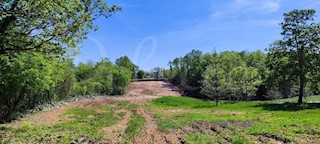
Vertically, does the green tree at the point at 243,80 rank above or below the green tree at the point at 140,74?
below

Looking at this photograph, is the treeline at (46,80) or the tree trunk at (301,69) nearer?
the treeline at (46,80)

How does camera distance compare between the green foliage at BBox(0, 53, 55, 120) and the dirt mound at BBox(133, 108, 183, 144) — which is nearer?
the dirt mound at BBox(133, 108, 183, 144)

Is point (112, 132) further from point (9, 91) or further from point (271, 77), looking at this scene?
point (271, 77)

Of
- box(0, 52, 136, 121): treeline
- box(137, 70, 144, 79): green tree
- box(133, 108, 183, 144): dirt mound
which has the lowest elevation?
box(133, 108, 183, 144): dirt mound

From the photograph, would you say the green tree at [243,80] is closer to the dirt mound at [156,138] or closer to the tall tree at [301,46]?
the tall tree at [301,46]

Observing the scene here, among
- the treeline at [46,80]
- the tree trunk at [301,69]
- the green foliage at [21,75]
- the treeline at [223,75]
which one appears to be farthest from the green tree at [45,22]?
the treeline at [223,75]

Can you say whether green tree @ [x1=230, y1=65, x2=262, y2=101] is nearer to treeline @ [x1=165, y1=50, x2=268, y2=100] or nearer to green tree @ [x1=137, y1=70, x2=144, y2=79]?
treeline @ [x1=165, y1=50, x2=268, y2=100]

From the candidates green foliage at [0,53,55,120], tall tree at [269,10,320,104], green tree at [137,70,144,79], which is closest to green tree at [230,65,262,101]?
tall tree at [269,10,320,104]

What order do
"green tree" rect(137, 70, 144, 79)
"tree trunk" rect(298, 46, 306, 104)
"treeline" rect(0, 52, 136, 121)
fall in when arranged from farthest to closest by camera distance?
"green tree" rect(137, 70, 144, 79) → "tree trunk" rect(298, 46, 306, 104) → "treeline" rect(0, 52, 136, 121)

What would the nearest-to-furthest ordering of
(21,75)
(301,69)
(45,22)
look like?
(45,22), (21,75), (301,69)

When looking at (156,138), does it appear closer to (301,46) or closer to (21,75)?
(21,75)

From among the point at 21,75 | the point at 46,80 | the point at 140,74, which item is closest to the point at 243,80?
the point at 46,80

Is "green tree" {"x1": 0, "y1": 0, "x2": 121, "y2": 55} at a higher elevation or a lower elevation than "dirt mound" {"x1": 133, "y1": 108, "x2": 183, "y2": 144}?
higher

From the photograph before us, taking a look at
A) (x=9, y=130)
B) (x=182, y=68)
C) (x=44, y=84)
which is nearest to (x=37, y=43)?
(x=9, y=130)
